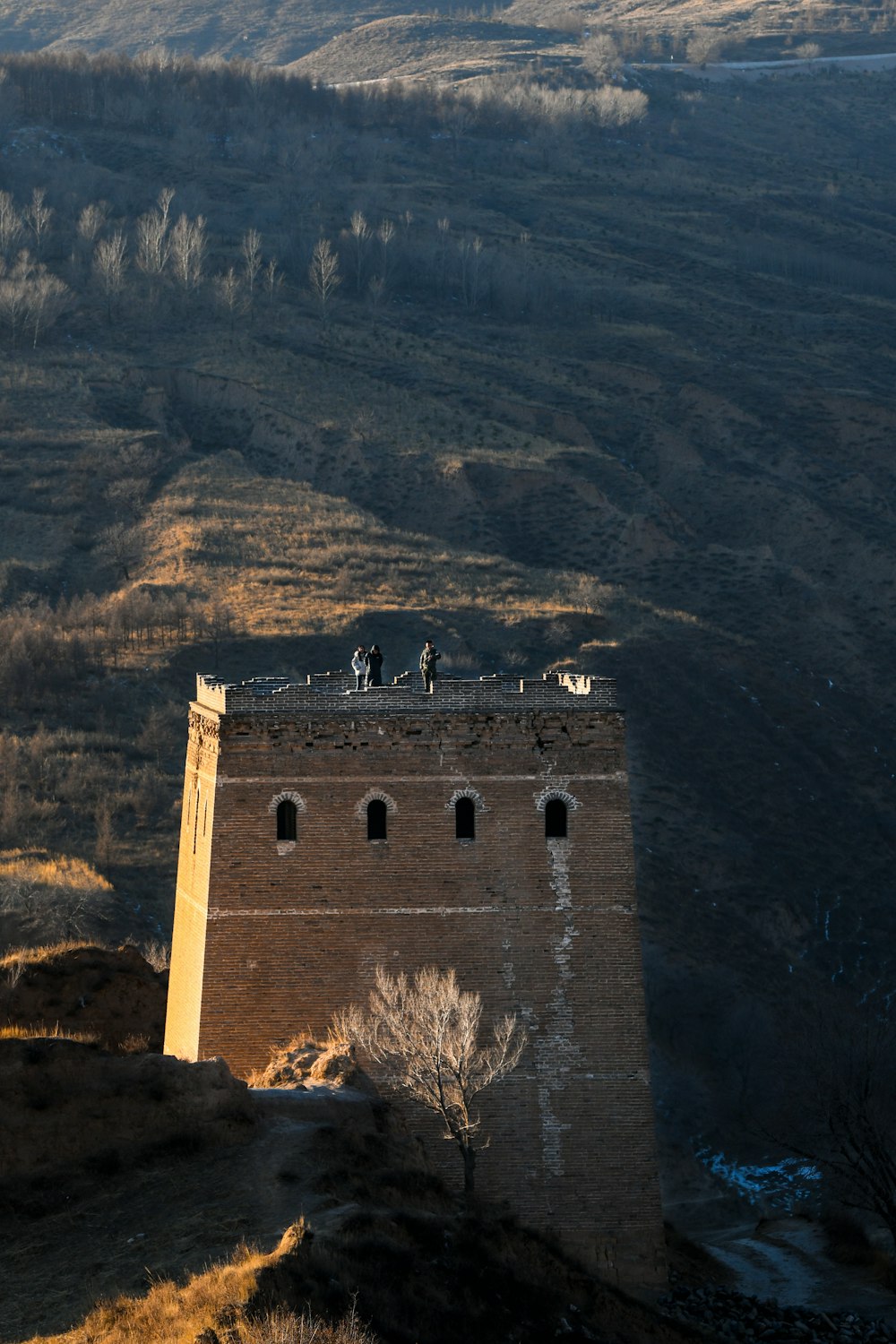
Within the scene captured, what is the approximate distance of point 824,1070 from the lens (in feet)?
161

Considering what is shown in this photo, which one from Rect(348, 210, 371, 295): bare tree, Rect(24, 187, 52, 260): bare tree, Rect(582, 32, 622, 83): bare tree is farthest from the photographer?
Rect(582, 32, 622, 83): bare tree

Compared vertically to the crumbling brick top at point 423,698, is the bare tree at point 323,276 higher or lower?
higher

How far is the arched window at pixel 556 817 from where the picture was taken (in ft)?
103

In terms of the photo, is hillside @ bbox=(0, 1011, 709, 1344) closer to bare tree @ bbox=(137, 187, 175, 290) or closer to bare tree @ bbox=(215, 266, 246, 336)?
bare tree @ bbox=(215, 266, 246, 336)

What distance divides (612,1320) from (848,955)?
43512 millimetres

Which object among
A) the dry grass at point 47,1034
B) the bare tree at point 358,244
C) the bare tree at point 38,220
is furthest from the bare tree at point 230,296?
the dry grass at point 47,1034

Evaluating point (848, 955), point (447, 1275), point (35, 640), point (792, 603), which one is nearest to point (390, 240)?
point (792, 603)

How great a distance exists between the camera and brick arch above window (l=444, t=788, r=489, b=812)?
3134 cm

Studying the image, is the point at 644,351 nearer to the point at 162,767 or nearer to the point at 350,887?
the point at 162,767

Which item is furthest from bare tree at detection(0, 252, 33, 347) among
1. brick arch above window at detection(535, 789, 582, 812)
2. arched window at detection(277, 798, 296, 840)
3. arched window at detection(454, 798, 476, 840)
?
brick arch above window at detection(535, 789, 582, 812)

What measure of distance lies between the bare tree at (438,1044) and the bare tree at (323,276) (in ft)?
320

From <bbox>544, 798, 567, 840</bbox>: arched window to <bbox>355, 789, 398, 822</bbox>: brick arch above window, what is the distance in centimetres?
234

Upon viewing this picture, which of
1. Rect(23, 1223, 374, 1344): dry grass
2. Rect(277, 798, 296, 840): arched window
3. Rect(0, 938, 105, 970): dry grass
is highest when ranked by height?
Rect(277, 798, 296, 840): arched window

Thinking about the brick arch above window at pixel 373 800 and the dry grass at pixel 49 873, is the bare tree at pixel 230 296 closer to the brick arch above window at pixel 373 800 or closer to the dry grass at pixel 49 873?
the dry grass at pixel 49 873
